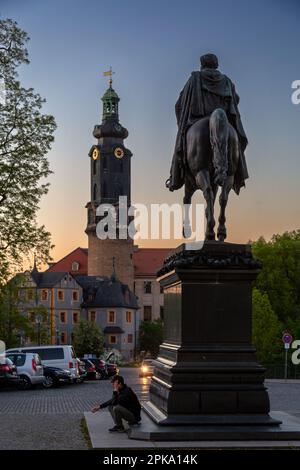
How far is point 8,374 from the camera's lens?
111 ft

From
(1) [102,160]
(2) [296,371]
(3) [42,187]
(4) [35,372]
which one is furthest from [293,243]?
(1) [102,160]

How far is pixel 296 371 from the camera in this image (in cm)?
6269

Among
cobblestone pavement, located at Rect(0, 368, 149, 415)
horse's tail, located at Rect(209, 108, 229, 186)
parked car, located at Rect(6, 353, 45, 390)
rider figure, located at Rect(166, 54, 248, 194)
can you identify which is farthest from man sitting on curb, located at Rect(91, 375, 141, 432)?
parked car, located at Rect(6, 353, 45, 390)

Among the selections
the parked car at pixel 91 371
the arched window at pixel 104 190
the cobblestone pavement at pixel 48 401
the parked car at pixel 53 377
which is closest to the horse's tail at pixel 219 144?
the cobblestone pavement at pixel 48 401

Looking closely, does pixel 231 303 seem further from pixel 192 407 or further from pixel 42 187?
pixel 42 187

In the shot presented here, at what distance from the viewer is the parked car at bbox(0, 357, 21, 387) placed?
33531mm

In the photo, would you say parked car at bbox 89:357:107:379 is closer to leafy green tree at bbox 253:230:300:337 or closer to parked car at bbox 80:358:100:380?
parked car at bbox 80:358:100:380

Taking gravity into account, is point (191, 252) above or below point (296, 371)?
above

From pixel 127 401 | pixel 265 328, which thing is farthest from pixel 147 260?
pixel 127 401

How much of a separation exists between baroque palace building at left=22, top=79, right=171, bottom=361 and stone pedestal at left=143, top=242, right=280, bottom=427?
324 ft

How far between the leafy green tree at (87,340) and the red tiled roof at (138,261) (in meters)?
49.2

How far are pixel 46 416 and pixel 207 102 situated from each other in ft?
25.9

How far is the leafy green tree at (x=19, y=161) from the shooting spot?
134ft

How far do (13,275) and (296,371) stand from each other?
2746cm
